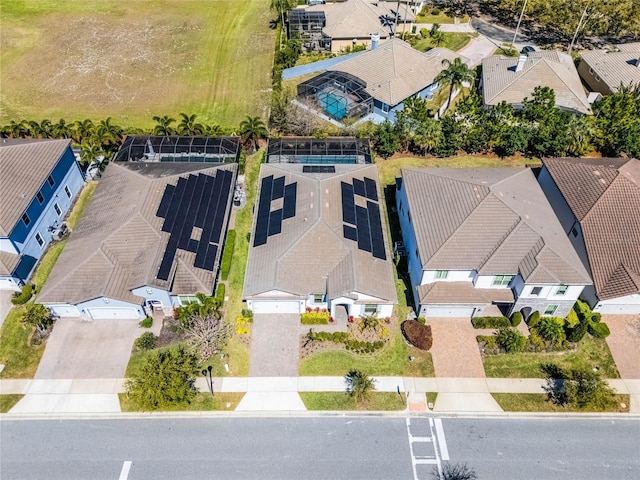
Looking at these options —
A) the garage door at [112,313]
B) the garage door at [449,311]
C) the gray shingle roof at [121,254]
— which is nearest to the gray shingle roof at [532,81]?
the garage door at [449,311]

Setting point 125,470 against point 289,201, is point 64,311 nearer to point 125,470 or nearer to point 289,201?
point 125,470

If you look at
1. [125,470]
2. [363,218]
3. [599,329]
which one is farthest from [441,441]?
[125,470]

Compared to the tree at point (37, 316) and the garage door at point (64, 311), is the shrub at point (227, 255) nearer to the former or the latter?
the garage door at point (64, 311)

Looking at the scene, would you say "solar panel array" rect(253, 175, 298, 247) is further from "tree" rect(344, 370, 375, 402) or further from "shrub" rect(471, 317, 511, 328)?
"shrub" rect(471, 317, 511, 328)

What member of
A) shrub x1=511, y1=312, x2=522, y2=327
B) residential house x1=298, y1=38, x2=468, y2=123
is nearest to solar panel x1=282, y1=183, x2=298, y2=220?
residential house x1=298, y1=38, x2=468, y2=123

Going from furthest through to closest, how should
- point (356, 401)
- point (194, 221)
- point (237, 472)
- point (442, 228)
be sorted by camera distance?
point (194, 221), point (442, 228), point (356, 401), point (237, 472)

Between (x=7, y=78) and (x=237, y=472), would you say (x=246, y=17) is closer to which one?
(x=7, y=78)

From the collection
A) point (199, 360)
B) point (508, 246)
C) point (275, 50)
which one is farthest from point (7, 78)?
point (508, 246)
